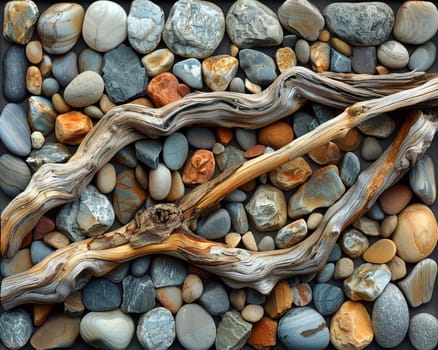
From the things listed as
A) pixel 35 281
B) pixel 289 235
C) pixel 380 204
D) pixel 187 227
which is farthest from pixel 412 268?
pixel 35 281

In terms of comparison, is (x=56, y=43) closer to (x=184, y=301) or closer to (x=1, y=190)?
(x=1, y=190)

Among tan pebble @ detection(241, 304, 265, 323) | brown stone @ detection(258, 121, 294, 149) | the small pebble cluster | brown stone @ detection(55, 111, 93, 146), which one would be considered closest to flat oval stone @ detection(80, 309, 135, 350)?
the small pebble cluster

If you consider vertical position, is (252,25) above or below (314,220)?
above

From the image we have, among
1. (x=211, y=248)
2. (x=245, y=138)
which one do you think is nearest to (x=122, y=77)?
(x=245, y=138)

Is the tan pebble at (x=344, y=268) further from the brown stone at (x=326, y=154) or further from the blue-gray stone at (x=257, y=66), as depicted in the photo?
the blue-gray stone at (x=257, y=66)

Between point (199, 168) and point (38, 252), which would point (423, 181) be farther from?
point (38, 252)

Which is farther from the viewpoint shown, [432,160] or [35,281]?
[432,160]
